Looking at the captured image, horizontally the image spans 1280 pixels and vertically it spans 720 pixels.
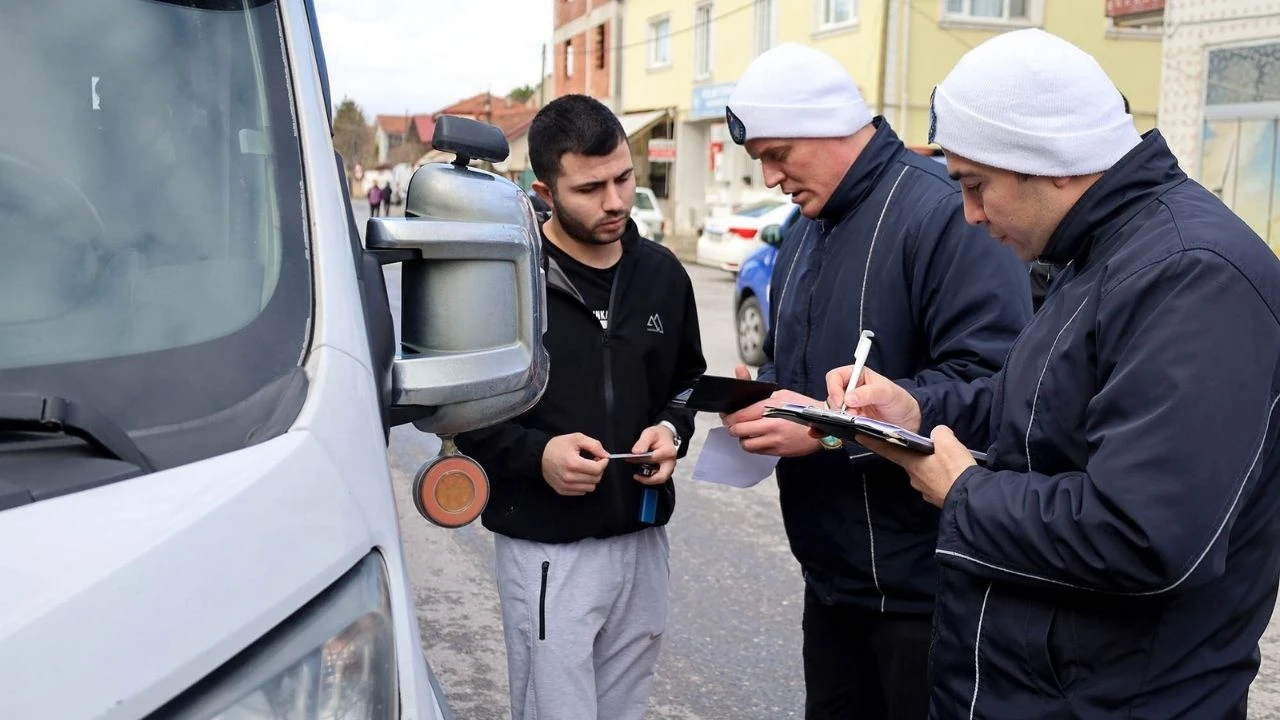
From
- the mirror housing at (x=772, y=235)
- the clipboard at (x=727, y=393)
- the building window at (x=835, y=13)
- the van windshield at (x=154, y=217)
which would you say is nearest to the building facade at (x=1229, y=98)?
the mirror housing at (x=772, y=235)

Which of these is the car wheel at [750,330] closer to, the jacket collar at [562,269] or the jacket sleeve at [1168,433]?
the jacket collar at [562,269]

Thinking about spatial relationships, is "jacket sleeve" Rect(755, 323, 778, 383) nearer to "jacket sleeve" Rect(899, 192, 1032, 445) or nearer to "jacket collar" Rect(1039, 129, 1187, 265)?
"jacket sleeve" Rect(899, 192, 1032, 445)

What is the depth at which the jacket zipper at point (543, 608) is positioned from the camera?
2.81 meters

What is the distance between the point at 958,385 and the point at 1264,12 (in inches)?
453

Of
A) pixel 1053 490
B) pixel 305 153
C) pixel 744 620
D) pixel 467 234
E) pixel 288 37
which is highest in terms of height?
pixel 288 37

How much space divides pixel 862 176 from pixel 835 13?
852 inches

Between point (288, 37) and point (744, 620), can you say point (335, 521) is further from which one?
point (744, 620)

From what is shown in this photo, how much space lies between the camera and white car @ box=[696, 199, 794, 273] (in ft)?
52.5

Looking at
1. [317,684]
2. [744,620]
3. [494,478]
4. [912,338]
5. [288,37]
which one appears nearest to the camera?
[317,684]

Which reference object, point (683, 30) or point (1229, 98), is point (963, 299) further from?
point (683, 30)

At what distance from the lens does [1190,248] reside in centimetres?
Answer: 172

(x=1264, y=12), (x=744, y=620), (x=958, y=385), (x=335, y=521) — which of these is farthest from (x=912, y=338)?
(x=1264, y=12)

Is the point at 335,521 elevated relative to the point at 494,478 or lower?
elevated

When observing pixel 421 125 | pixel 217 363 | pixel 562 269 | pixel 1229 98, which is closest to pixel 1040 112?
pixel 217 363
